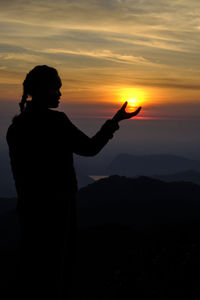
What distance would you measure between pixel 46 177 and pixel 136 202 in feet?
216

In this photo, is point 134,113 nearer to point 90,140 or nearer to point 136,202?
point 90,140

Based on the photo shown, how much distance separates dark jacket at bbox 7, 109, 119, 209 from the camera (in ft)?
12.7

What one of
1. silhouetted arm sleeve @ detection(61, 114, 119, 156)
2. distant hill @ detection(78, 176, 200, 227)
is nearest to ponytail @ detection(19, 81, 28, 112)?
silhouetted arm sleeve @ detection(61, 114, 119, 156)

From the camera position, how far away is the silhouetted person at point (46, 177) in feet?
12.7

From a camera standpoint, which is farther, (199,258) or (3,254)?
(3,254)

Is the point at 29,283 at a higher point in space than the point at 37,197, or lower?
lower

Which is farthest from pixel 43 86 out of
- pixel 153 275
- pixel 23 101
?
pixel 153 275

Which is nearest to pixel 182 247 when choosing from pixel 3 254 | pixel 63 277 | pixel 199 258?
pixel 199 258

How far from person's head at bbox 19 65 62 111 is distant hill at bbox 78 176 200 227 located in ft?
127

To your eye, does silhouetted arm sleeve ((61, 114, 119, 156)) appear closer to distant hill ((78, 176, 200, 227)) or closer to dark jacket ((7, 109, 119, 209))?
dark jacket ((7, 109, 119, 209))

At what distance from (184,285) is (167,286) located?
428mm

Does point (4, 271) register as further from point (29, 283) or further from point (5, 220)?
point (5, 220)

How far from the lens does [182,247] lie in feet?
37.9

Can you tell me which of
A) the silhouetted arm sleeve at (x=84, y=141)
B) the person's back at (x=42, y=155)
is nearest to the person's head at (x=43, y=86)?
the person's back at (x=42, y=155)
